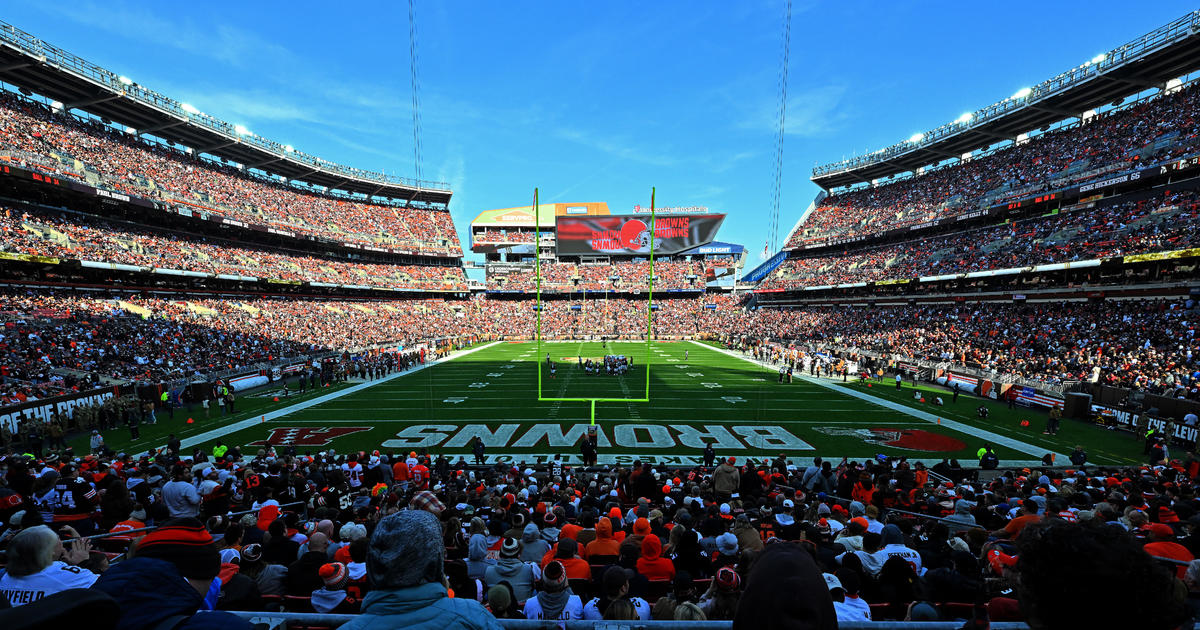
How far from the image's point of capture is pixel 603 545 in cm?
540

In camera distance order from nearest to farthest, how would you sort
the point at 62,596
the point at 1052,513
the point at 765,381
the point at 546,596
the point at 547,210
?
the point at 62,596 < the point at 546,596 < the point at 1052,513 < the point at 765,381 < the point at 547,210

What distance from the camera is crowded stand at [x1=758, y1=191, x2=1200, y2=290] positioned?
26.8 metres

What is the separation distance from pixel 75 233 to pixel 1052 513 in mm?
50835

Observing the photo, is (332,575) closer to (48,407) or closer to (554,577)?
(554,577)

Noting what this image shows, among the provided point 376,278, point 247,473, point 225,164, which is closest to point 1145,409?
point 247,473

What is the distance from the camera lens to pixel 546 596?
152 inches

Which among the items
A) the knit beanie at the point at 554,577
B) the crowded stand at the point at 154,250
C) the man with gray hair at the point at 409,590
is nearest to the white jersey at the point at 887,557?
the knit beanie at the point at 554,577

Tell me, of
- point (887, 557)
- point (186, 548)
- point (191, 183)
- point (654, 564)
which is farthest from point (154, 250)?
point (887, 557)

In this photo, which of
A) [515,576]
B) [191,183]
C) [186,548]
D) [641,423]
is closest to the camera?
[186,548]

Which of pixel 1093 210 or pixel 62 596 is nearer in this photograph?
pixel 62 596

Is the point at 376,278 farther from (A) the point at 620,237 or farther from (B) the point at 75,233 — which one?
(A) the point at 620,237

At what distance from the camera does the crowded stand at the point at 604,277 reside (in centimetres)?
7075

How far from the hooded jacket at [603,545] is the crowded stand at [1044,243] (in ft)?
118

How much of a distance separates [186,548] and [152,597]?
2.87 feet
